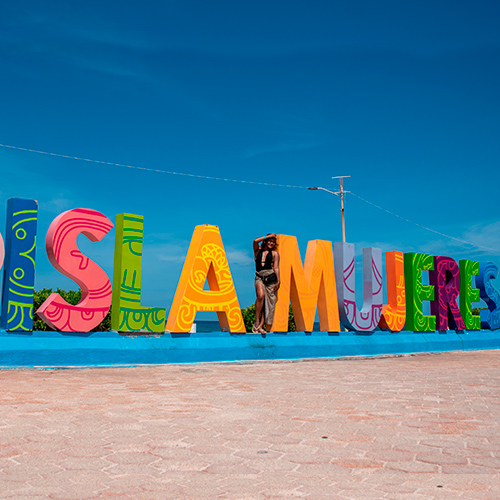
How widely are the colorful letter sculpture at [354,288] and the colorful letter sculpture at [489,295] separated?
22.3ft

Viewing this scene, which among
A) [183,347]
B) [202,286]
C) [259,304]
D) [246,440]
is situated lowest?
[246,440]

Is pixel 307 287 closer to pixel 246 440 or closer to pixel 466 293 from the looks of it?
pixel 466 293

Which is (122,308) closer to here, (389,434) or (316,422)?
(316,422)

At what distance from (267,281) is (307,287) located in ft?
4.85

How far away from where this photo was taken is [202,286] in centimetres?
1296

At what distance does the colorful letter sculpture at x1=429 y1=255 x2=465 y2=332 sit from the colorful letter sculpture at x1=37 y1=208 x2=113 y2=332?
40.9 ft

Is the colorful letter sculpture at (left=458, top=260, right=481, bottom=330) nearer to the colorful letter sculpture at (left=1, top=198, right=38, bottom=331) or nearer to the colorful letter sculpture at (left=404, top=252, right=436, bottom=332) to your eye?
the colorful letter sculpture at (left=404, top=252, right=436, bottom=332)

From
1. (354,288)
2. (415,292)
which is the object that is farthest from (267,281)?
Answer: (415,292)

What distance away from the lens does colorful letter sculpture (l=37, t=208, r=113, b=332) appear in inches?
420

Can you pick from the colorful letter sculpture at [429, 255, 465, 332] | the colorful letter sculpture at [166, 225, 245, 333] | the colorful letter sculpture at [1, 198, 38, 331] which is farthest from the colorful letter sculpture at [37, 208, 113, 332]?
the colorful letter sculpture at [429, 255, 465, 332]

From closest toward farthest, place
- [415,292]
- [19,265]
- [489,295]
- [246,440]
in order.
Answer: [246,440] → [19,265] → [415,292] → [489,295]

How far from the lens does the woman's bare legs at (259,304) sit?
13.9 metres

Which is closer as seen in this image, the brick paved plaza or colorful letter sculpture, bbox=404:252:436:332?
the brick paved plaza

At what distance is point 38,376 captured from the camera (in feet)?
30.7
